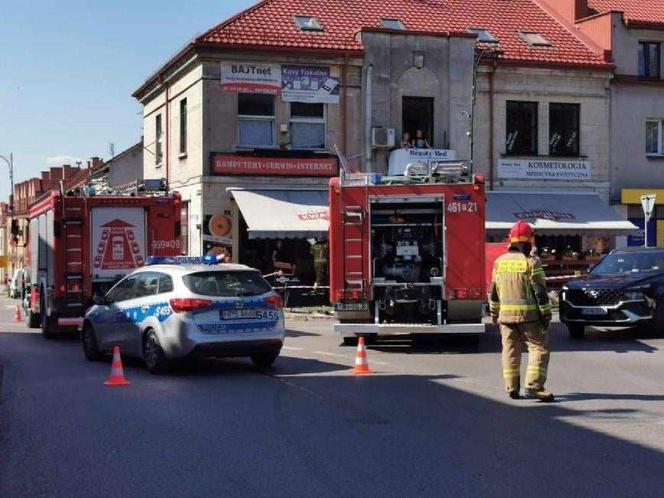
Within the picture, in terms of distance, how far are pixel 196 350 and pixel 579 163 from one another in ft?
66.5

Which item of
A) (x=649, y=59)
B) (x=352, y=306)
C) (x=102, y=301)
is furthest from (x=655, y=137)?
(x=102, y=301)

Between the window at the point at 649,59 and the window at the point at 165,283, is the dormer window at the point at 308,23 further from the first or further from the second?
the window at the point at 165,283

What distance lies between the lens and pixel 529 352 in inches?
406

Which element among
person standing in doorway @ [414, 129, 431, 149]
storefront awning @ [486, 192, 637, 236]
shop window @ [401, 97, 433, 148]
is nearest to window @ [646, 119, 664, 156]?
storefront awning @ [486, 192, 637, 236]

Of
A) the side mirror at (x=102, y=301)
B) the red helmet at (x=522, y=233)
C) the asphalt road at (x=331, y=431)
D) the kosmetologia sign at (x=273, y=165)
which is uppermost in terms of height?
the kosmetologia sign at (x=273, y=165)

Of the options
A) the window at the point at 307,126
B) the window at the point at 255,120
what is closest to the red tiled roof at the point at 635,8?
the window at the point at 307,126

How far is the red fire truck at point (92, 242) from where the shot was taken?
18297 millimetres

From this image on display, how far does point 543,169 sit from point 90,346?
18.4m

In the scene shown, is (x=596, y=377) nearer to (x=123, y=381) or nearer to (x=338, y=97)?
(x=123, y=381)

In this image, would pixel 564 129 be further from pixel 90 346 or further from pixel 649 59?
pixel 90 346

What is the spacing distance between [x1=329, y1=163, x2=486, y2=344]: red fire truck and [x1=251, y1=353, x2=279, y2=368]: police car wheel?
8.35 ft

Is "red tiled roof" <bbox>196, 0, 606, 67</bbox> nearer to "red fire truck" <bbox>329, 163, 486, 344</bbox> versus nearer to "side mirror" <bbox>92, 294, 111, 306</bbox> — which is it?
"red fire truck" <bbox>329, 163, 486, 344</bbox>

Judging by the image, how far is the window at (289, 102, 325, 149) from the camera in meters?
27.3

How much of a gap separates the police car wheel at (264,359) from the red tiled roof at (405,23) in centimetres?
1476
